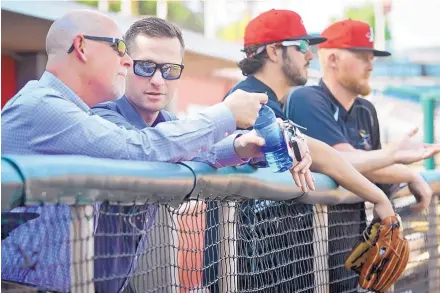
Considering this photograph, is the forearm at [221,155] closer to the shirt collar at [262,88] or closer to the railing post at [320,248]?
the railing post at [320,248]

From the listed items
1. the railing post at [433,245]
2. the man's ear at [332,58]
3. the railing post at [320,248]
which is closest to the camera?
the railing post at [320,248]

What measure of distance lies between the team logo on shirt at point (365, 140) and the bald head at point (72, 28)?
8.02 ft

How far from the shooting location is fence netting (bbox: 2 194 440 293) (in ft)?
6.79

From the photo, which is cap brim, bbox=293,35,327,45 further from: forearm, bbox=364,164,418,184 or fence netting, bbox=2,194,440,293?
fence netting, bbox=2,194,440,293

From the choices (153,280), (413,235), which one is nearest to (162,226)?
(153,280)

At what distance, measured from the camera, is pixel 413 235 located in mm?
4996

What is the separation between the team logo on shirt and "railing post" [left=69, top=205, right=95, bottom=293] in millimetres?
3005

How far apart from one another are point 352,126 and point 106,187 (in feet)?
9.84

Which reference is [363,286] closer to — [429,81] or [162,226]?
[162,226]

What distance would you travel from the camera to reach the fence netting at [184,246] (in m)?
2.07

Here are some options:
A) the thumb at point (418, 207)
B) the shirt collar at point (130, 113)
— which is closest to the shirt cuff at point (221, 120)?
the shirt collar at point (130, 113)

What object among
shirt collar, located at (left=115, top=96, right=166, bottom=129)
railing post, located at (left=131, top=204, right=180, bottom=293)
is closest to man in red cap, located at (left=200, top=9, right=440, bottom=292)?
railing post, located at (left=131, top=204, right=180, bottom=293)

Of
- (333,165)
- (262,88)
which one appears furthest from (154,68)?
(262,88)

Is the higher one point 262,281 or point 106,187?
point 106,187
